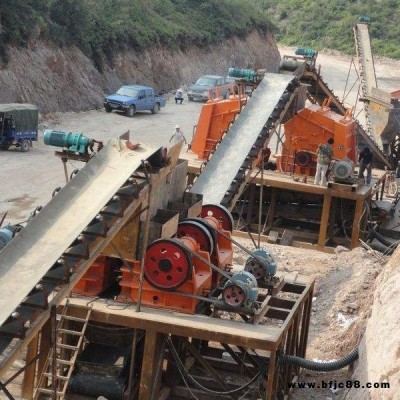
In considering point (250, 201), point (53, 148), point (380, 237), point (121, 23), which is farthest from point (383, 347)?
point (121, 23)

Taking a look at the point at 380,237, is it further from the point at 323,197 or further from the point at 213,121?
the point at 213,121

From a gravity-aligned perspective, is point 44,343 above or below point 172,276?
below

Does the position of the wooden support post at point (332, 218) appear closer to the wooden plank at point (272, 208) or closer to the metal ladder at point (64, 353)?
the wooden plank at point (272, 208)

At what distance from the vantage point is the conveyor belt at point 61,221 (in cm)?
972

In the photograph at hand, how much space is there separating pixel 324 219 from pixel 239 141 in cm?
472

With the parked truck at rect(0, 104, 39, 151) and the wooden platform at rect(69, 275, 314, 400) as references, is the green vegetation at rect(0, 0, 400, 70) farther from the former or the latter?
the wooden platform at rect(69, 275, 314, 400)

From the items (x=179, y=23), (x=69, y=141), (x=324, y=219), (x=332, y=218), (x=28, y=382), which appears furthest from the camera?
(x=179, y=23)

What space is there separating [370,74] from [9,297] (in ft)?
103

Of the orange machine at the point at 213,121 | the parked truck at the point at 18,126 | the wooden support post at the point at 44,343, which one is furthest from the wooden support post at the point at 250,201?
the wooden support post at the point at 44,343

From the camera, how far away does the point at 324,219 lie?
24.7 metres

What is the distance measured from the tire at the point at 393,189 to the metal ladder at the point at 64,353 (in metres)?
19.2

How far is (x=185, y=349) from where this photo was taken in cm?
1346

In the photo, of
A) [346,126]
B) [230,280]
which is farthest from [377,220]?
[230,280]

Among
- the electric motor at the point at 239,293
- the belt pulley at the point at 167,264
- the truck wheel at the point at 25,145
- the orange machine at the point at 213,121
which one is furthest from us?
the truck wheel at the point at 25,145
